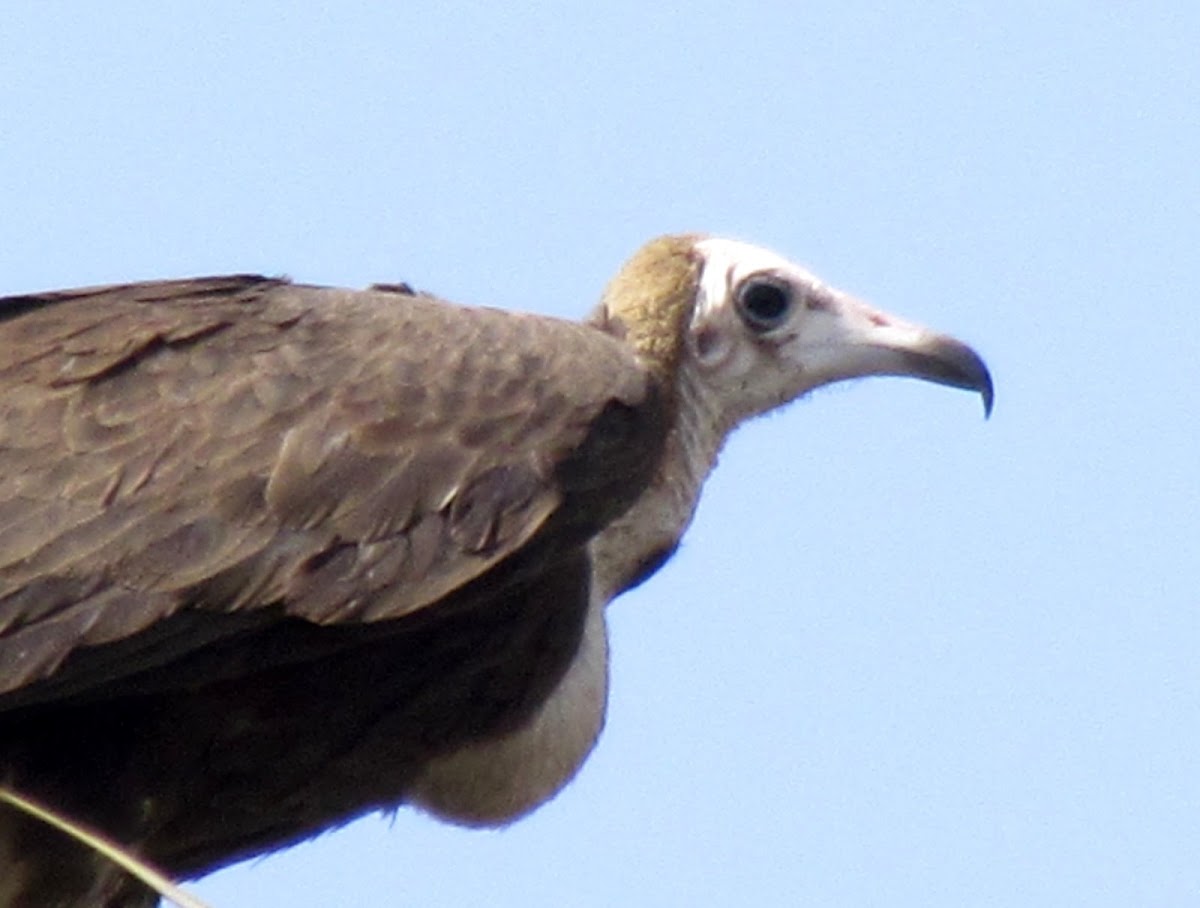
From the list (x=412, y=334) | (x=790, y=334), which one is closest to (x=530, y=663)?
(x=412, y=334)

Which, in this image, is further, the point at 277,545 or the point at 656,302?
the point at 656,302

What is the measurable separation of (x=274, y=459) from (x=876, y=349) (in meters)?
2.05

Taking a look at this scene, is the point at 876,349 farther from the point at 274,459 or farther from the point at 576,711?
the point at 274,459

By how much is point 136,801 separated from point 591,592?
135 cm

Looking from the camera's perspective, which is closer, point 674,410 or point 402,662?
point 402,662

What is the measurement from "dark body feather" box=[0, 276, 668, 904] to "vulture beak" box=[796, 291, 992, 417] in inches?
41.5

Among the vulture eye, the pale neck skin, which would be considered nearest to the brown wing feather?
the pale neck skin

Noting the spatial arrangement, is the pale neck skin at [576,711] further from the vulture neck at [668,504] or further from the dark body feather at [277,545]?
the dark body feather at [277,545]

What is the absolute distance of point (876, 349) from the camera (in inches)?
351

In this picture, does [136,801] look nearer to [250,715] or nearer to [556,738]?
[250,715]

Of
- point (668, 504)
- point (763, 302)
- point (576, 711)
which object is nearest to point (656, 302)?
point (763, 302)

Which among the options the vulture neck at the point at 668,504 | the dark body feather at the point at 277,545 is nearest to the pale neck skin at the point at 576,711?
the vulture neck at the point at 668,504

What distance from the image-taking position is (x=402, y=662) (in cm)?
766

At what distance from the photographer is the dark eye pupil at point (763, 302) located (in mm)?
8992
